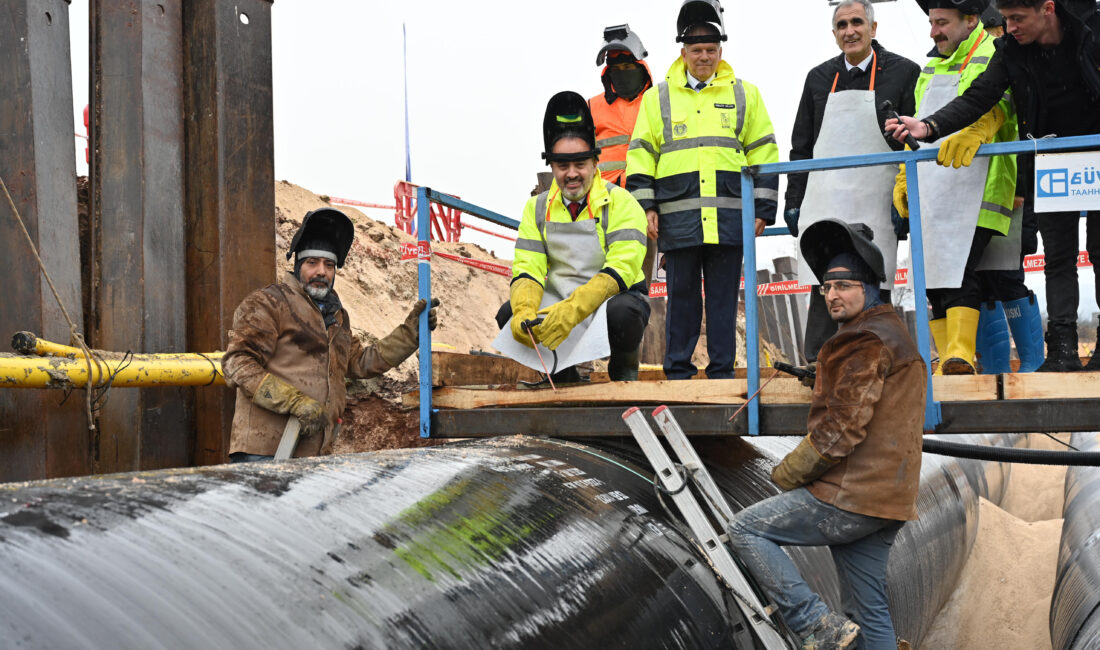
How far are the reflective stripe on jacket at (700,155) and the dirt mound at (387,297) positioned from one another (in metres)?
3.85

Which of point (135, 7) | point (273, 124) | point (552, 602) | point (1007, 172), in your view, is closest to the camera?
point (552, 602)

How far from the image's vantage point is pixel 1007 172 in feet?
17.0

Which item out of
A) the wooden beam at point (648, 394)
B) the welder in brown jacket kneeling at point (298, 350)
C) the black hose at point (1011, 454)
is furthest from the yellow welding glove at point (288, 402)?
the black hose at point (1011, 454)

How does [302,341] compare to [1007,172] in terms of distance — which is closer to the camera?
[302,341]

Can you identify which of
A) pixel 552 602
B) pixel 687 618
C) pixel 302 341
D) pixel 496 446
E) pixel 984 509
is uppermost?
pixel 302 341

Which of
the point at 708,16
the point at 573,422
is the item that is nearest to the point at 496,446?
the point at 573,422

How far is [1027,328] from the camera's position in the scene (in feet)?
18.8

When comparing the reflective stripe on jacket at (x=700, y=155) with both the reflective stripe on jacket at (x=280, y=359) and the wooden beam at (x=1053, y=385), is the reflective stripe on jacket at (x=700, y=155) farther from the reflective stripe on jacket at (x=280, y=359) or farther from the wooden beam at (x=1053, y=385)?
the reflective stripe on jacket at (x=280, y=359)

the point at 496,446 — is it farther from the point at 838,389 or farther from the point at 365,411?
the point at 365,411

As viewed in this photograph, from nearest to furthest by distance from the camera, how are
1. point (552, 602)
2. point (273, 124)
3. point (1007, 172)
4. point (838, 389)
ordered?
1. point (552, 602)
2. point (838, 389)
3. point (1007, 172)
4. point (273, 124)

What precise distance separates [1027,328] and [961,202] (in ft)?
3.41

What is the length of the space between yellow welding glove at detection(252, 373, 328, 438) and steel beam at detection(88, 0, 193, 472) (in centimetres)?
146

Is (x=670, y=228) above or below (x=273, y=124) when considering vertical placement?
below

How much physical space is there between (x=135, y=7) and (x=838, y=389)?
4.32 metres
